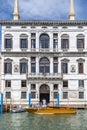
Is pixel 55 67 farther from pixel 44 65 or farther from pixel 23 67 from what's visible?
pixel 23 67

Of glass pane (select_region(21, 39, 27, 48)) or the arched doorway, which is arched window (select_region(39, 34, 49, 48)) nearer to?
glass pane (select_region(21, 39, 27, 48))

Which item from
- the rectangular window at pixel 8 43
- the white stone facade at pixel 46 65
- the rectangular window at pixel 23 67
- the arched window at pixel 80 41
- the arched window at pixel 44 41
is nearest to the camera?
the white stone facade at pixel 46 65

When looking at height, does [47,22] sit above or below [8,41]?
above

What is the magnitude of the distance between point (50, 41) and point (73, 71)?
572cm

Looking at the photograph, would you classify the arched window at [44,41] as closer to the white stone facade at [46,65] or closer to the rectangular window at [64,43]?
the white stone facade at [46,65]

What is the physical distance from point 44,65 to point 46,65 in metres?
0.30

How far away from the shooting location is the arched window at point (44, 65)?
5294 centimetres

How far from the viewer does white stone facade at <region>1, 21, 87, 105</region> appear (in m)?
52.5

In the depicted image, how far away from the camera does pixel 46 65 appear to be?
53062mm

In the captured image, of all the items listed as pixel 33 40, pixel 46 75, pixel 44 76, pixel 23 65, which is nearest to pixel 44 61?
pixel 46 75

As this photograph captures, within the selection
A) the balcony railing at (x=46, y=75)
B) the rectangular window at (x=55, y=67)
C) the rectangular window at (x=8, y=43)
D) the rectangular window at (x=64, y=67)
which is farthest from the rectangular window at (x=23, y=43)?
the rectangular window at (x=64, y=67)

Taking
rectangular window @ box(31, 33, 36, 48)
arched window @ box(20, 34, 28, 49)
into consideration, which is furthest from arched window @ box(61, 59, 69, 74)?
arched window @ box(20, 34, 28, 49)

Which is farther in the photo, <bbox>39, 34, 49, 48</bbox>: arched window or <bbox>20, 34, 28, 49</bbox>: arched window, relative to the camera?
<bbox>39, 34, 49, 48</bbox>: arched window

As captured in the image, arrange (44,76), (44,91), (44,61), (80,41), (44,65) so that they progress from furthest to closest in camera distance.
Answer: (80,41) < (44,61) < (44,65) < (44,91) < (44,76)
